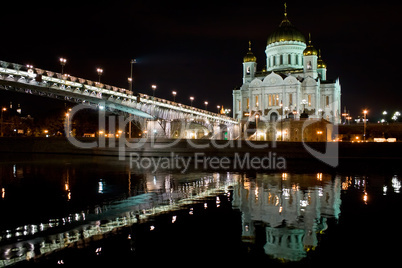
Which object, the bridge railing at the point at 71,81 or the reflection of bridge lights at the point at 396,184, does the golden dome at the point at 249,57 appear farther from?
the reflection of bridge lights at the point at 396,184

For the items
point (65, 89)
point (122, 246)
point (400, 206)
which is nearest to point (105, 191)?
point (122, 246)

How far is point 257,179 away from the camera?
22.5m

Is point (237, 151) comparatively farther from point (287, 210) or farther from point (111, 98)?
point (287, 210)

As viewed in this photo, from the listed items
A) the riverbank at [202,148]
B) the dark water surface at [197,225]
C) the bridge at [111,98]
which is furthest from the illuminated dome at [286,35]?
the dark water surface at [197,225]

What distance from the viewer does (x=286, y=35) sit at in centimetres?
9738

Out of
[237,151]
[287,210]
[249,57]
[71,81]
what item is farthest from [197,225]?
[249,57]

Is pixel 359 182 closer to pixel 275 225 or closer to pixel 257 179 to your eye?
pixel 257 179

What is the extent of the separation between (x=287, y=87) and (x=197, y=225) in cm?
8301

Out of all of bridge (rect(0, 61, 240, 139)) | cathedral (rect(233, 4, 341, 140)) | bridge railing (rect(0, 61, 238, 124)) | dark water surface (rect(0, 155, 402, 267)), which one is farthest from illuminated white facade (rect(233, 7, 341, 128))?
dark water surface (rect(0, 155, 402, 267))

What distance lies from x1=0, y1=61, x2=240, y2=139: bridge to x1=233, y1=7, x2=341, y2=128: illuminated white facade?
39.1 feet

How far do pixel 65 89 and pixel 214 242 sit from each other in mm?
37073

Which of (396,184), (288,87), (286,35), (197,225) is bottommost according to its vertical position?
(396,184)

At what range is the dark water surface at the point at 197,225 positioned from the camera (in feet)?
26.5

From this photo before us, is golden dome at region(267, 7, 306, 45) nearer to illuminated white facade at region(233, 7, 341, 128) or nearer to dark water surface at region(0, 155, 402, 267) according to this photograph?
illuminated white facade at region(233, 7, 341, 128)
